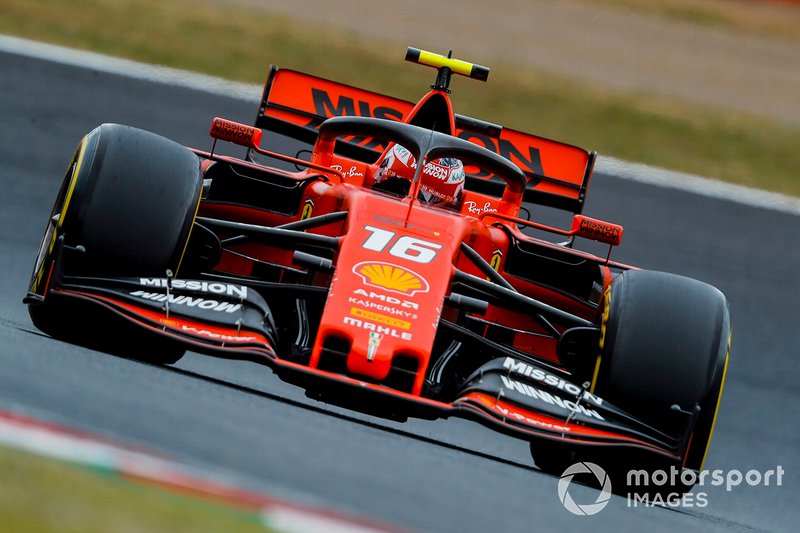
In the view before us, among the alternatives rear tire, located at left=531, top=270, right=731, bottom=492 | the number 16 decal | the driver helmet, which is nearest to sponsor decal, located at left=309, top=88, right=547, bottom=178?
the driver helmet

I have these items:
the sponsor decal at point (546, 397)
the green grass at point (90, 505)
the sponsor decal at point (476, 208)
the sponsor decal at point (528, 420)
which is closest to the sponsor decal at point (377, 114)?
the sponsor decal at point (476, 208)

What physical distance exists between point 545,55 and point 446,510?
435 inches

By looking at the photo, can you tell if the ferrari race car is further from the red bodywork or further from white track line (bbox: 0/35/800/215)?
white track line (bbox: 0/35/800/215)

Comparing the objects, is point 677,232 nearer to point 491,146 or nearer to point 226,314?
point 491,146

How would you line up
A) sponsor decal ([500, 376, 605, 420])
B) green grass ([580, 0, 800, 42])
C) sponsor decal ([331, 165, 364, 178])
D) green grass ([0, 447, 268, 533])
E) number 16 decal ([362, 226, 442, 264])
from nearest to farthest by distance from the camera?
green grass ([0, 447, 268, 533]) < sponsor decal ([500, 376, 605, 420]) < number 16 decal ([362, 226, 442, 264]) < sponsor decal ([331, 165, 364, 178]) < green grass ([580, 0, 800, 42])

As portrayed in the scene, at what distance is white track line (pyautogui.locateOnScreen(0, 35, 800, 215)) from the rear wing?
297 cm

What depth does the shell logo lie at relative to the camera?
567cm

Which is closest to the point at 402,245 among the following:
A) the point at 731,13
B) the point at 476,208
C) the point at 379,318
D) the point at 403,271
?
the point at 403,271

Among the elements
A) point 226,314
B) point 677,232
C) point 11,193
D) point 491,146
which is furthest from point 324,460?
point 677,232

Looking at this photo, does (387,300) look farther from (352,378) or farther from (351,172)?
(351,172)

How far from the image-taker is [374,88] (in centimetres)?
1252

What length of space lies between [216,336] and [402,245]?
1.14 m

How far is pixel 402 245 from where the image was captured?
19.6 ft

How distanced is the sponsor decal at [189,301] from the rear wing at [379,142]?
2837mm
